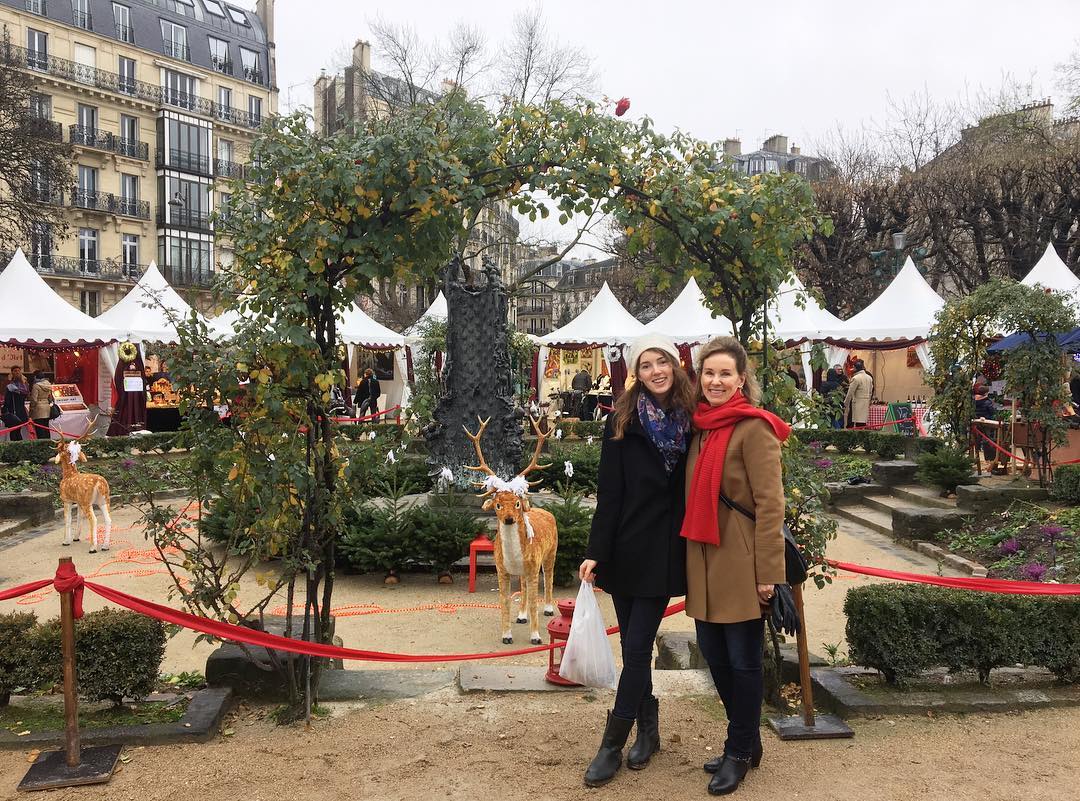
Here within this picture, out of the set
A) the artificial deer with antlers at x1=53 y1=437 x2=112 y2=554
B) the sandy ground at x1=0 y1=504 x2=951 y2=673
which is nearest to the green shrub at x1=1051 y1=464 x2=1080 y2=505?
the sandy ground at x1=0 y1=504 x2=951 y2=673

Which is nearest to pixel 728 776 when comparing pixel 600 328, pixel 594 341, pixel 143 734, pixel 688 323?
pixel 143 734

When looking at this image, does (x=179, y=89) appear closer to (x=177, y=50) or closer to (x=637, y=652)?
(x=177, y=50)

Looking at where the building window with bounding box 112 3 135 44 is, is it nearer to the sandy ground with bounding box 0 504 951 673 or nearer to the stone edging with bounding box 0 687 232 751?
the sandy ground with bounding box 0 504 951 673

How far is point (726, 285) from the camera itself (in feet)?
16.3

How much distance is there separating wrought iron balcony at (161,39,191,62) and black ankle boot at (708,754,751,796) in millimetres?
46390

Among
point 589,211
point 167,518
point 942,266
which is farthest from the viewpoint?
point 942,266

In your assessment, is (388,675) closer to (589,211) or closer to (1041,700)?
(589,211)

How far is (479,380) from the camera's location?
33.3ft

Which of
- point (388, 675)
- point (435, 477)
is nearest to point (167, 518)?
point (388, 675)

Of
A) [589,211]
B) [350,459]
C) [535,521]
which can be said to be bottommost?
[535,521]

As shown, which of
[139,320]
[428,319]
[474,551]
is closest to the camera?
[474,551]

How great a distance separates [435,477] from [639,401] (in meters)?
7.58

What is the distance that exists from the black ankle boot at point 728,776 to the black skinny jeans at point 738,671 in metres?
0.03

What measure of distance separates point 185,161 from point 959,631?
4300cm
